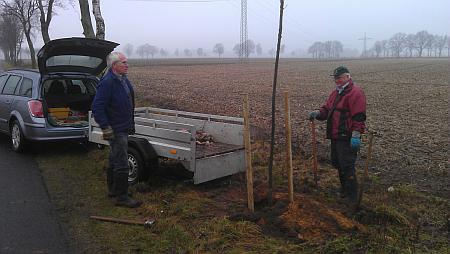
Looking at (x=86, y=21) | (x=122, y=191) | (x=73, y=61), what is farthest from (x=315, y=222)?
(x=86, y=21)

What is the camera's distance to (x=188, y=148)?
5.66 metres

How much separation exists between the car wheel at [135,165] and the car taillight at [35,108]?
289cm

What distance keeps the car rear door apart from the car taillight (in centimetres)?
91

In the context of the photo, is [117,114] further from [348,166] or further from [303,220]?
[348,166]

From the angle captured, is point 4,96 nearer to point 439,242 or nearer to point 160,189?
point 160,189

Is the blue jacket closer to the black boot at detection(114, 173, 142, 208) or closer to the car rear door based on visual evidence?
the black boot at detection(114, 173, 142, 208)

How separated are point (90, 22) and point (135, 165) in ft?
31.5

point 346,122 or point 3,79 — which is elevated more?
point 3,79

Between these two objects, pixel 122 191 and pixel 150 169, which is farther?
pixel 150 169

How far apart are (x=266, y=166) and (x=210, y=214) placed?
2450mm

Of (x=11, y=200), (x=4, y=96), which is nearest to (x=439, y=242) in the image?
(x=11, y=200)

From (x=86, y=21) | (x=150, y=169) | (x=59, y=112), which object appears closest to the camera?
(x=150, y=169)

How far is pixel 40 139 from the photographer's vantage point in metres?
8.23

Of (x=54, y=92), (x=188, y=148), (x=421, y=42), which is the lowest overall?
(x=188, y=148)
